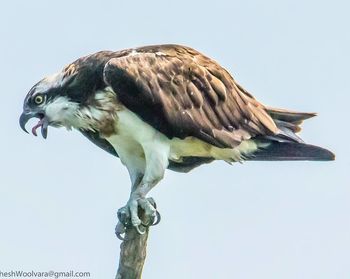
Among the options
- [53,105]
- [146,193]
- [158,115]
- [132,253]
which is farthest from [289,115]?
[132,253]

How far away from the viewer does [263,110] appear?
43.2ft

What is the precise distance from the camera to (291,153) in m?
12.8

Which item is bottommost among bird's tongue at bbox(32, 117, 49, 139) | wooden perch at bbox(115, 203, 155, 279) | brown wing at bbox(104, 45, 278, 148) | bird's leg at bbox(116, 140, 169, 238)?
wooden perch at bbox(115, 203, 155, 279)

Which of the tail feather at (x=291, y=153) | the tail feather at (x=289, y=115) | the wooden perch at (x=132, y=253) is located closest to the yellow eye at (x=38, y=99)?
the wooden perch at (x=132, y=253)

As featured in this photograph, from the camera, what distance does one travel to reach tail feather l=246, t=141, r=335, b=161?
12.7m

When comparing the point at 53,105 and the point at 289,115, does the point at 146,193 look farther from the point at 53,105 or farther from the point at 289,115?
the point at 289,115

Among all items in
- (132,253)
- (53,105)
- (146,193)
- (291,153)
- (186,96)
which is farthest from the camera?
(291,153)

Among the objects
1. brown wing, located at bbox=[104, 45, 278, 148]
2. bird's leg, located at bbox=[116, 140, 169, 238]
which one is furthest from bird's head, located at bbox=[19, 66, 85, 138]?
bird's leg, located at bbox=[116, 140, 169, 238]

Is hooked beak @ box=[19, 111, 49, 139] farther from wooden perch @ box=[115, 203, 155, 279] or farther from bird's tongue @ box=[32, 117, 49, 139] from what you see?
wooden perch @ box=[115, 203, 155, 279]

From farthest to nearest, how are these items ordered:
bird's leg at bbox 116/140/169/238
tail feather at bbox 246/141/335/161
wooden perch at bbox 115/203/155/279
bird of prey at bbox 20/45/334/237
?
tail feather at bbox 246/141/335/161, bird of prey at bbox 20/45/334/237, bird's leg at bbox 116/140/169/238, wooden perch at bbox 115/203/155/279

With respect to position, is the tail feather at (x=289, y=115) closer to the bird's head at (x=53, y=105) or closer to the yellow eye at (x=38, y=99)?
the bird's head at (x=53, y=105)

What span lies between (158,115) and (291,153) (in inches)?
59.2

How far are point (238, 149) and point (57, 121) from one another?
1.87 meters

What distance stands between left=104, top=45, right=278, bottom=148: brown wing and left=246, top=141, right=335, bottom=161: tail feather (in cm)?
17
